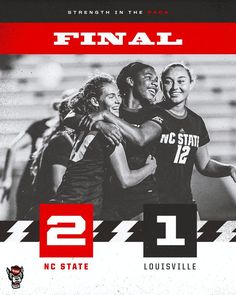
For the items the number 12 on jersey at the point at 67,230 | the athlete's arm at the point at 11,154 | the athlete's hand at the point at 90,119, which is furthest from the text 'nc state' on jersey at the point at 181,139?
the athlete's arm at the point at 11,154

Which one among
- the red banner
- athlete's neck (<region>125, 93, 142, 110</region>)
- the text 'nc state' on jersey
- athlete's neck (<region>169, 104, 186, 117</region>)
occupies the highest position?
the red banner

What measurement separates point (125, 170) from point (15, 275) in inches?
25.3

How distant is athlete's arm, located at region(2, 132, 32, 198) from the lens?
8.80 feet

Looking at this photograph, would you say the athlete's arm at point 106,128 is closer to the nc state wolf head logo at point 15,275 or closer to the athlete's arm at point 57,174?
the athlete's arm at point 57,174

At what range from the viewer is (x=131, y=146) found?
269cm

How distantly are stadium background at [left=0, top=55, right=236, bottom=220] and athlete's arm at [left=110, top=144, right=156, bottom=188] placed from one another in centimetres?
21

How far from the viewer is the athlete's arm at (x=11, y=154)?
8.80ft

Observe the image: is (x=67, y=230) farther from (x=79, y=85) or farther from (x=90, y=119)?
(x=79, y=85)

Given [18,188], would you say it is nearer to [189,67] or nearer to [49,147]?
[49,147]

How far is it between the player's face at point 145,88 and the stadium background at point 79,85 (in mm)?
61

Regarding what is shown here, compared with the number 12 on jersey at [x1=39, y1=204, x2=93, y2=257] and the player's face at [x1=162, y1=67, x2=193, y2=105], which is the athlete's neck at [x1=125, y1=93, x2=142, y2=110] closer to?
the player's face at [x1=162, y1=67, x2=193, y2=105]

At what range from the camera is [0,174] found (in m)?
2.69

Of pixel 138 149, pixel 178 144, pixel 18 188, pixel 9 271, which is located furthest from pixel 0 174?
pixel 178 144

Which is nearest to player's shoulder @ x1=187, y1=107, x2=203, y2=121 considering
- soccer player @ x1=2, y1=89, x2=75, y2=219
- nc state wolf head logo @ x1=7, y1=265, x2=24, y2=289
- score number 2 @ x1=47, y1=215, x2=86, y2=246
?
soccer player @ x1=2, y1=89, x2=75, y2=219
